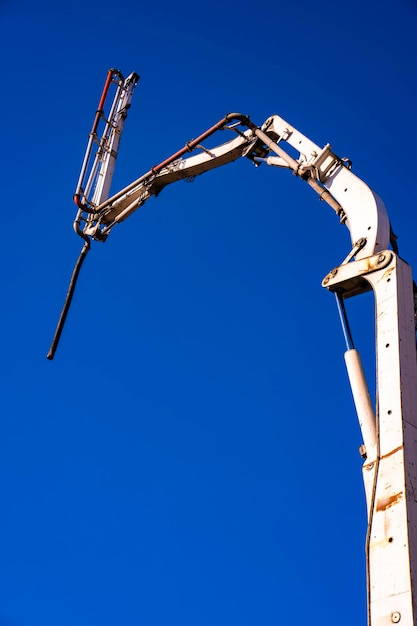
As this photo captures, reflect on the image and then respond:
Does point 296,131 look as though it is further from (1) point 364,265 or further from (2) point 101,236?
(2) point 101,236

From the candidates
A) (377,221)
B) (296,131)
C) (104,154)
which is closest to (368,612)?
(377,221)

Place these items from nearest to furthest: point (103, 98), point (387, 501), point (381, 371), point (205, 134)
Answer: point (387, 501) < point (381, 371) < point (205, 134) < point (103, 98)

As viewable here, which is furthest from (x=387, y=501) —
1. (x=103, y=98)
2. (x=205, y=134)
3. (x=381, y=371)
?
(x=103, y=98)

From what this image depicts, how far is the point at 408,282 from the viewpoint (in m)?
5.11

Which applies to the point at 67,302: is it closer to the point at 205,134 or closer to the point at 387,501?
the point at 205,134

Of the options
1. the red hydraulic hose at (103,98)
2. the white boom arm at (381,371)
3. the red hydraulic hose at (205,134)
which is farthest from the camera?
the red hydraulic hose at (103,98)

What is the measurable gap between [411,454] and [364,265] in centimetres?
175

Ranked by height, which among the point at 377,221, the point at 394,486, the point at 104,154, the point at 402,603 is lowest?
the point at 402,603

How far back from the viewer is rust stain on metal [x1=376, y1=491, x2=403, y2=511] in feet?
13.3

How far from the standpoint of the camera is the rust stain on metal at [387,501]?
4.04 m

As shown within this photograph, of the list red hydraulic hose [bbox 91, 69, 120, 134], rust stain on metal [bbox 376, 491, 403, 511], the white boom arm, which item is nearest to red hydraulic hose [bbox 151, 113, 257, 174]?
the white boom arm

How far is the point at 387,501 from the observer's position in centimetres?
411

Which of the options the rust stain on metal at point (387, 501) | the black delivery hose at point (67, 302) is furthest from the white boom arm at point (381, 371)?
the black delivery hose at point (67, 302)

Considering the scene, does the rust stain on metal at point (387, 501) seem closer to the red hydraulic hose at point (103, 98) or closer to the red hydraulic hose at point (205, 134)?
the red hydraulic hose at point (205, 134)
